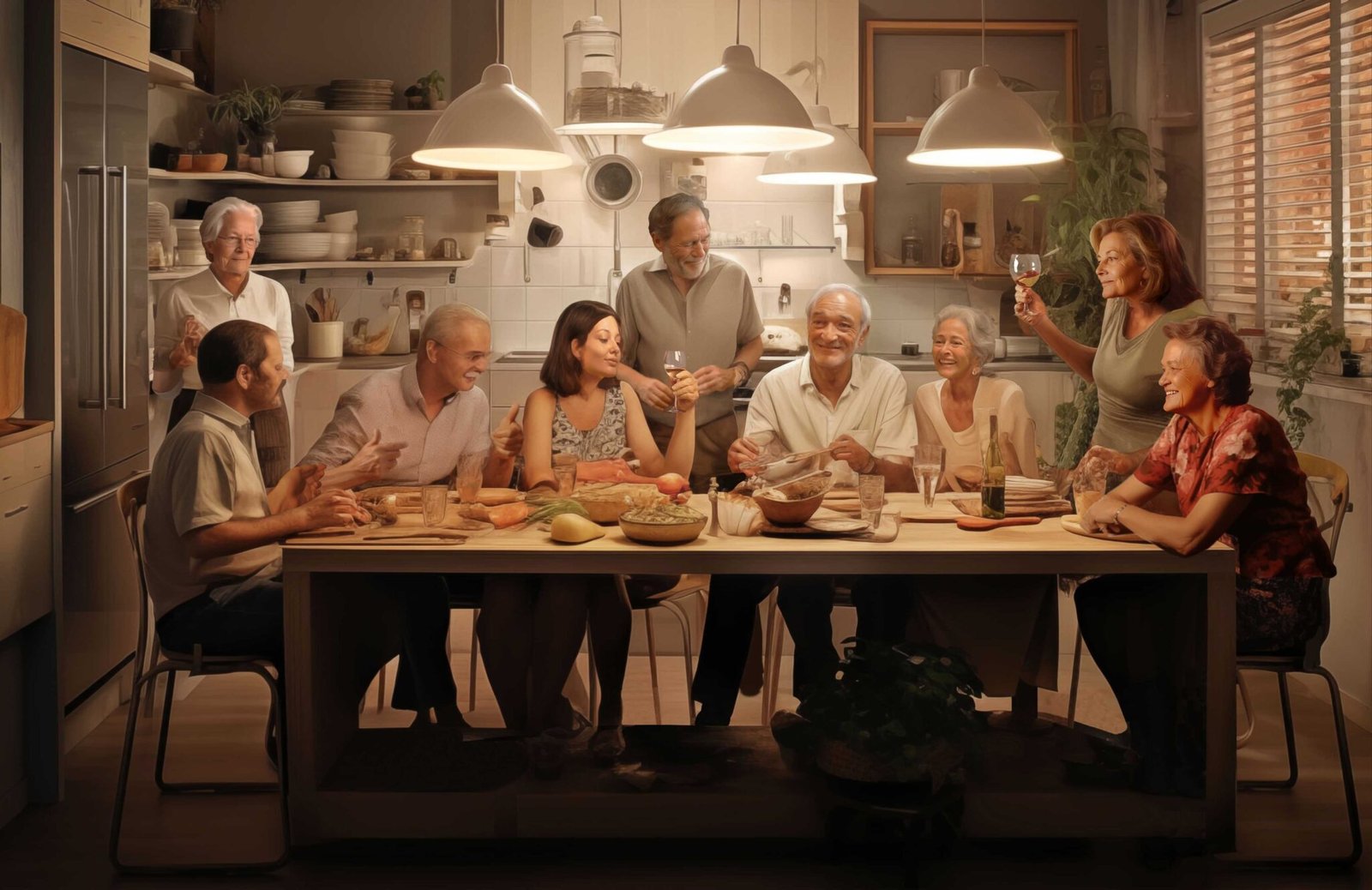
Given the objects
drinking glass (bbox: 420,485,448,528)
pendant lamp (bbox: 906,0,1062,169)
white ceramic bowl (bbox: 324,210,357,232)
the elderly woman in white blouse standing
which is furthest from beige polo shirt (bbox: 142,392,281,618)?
white ceramic bowl (bbox: 324,210,357,232)

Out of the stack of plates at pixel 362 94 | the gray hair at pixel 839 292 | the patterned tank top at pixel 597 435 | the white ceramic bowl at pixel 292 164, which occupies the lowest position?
the patterned tank top at pixel 597 435

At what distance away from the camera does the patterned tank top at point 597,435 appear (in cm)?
412

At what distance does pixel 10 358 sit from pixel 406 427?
1.09 metres

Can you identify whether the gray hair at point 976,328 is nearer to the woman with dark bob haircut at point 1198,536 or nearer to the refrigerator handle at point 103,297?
the woman with dark bob haircut at point 1198,536

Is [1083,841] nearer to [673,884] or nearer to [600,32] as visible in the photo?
[673,884]

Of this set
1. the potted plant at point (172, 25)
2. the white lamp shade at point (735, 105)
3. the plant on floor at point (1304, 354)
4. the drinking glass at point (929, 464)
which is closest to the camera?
the white lamp shade at point (735, 105)

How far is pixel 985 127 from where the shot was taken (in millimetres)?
3562

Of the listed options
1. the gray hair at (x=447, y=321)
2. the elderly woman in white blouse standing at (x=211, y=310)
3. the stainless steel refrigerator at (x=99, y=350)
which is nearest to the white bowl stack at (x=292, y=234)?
the elderly woman in white blouse standing at (x=211, y=310)

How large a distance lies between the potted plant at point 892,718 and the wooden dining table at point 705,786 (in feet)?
0.59

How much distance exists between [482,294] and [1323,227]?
147 inches

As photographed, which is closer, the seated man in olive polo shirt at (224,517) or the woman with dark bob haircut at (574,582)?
the seated man in olive polo shirt at (224,517)

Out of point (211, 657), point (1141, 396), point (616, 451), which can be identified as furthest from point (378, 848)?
point (1141, 396)

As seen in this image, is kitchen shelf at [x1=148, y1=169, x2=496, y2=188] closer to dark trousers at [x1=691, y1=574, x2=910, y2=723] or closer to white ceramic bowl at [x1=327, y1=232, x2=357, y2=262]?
white ceramic bowl at [x1=327, y1=232, x2=357, y2=262]

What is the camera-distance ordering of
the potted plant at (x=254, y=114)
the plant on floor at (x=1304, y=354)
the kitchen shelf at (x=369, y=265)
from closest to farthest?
the plant on floor at (x=1304, y=354), the potted plant at (x=254, y=114), the kitchen shelf at (x=369, y=265)
